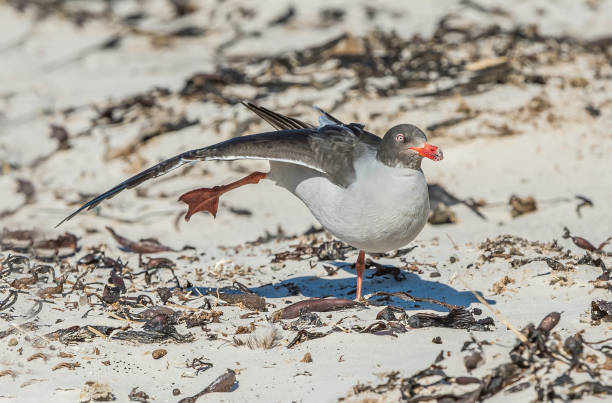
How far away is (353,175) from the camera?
5156mm

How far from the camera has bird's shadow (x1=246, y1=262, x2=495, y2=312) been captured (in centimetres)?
553

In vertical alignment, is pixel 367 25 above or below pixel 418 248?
above

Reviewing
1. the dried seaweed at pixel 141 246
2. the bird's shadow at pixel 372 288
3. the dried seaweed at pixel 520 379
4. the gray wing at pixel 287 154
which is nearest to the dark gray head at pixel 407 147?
the gray wing at pixel 287 154

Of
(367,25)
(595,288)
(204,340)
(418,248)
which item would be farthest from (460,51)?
(204,340)

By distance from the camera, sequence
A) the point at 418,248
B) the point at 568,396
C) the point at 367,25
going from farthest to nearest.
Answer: the point at 367,25 → the point at 418,248 → the point at 568,396

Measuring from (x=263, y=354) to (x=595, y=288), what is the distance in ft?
7.23

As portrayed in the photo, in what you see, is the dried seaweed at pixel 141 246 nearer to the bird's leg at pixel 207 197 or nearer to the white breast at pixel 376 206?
the bird's leg at pixel 207 197

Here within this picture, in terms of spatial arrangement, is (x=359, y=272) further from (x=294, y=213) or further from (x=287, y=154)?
(x=294, y=213)

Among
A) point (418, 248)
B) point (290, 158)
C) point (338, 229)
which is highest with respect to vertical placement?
point (290, 158)

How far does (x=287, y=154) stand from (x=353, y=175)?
45cm

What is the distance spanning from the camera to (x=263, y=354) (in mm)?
4582

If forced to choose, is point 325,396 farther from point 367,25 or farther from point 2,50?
point 2,50

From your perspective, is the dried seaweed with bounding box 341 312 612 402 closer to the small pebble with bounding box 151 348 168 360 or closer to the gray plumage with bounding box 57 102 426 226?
the small pebble with bounding box 151 348 168 360

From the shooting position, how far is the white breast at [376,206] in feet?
16.2
